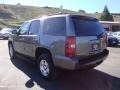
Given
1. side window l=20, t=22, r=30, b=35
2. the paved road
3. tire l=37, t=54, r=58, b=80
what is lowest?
the paved road

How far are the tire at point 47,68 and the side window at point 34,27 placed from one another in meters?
0.92

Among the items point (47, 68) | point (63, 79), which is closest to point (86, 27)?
point (47, 68)

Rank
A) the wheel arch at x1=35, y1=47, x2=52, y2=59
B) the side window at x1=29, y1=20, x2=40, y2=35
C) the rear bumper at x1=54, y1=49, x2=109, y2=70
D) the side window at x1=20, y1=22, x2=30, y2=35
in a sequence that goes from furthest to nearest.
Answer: the side window at x1=20, y1=22, x2=30, y2=35
the side window at x1=29, y1=20, x2=40, y2=35
the wheel arch at x1=35, y1=47, x2=52, y2=59
the rear bumper at x1=54, y1=49, x2=109, y2=70

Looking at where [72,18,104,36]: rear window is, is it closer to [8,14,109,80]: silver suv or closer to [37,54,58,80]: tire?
[8,14,109,80]: silver suv

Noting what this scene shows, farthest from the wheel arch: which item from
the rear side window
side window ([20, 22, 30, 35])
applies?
side window ([20, 22, 30, 35])

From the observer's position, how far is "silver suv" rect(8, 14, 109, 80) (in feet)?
21.1

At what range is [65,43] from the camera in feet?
21.1

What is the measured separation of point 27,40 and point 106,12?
63.3 metres

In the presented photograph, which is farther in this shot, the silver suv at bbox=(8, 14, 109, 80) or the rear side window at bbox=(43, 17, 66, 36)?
the rear side window at bbox=(43, 17, 66, 36)

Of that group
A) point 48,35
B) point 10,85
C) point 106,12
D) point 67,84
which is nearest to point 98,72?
point 67,84

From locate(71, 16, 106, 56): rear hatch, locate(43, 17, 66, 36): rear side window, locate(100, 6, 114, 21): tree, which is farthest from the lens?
locate(100, 6, 114, 21): tree

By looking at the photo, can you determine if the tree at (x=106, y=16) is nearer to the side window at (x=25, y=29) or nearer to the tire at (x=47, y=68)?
the side window at (x=25, y=29)

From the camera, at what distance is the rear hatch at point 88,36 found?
21.4 feet

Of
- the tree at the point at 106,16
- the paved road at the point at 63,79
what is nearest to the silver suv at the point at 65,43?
the paved road at the point at 63,79
